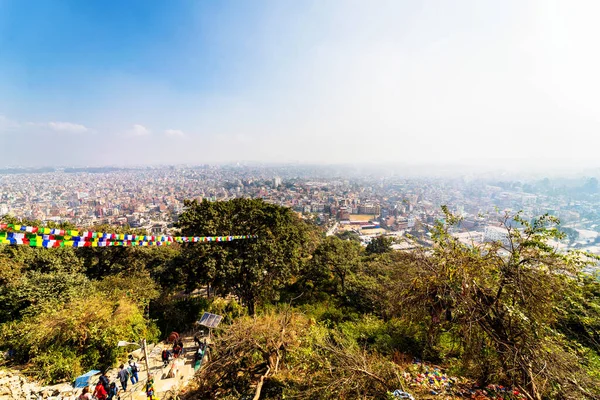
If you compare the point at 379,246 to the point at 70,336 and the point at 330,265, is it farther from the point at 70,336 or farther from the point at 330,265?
the point at 70,336

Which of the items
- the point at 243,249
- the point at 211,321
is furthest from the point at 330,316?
the point at 211,321

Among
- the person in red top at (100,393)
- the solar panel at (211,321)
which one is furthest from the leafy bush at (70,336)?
the solar panel at (211,321)

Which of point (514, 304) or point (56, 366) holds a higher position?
point (514, 304)

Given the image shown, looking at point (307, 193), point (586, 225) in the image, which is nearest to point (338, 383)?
point (586, 225)

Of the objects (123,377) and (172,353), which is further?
(172,353)

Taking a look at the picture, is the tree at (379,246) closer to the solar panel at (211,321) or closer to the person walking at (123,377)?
the solar panel at (211,321)

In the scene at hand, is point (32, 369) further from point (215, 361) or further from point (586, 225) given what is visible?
point (586, 225)

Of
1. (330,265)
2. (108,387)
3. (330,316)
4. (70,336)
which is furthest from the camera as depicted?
(330,265)
